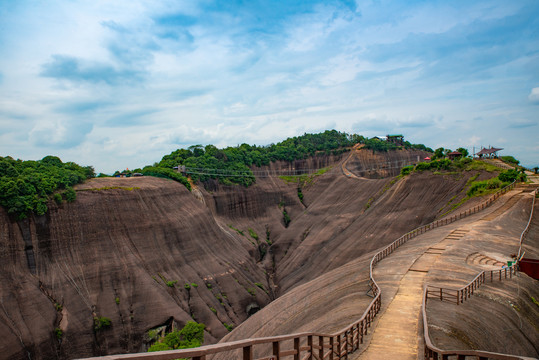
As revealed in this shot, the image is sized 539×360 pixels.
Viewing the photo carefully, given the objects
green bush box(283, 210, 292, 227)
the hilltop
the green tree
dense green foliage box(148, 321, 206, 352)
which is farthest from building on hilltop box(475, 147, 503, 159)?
dense green foliage box(148, 321, 206, 352)

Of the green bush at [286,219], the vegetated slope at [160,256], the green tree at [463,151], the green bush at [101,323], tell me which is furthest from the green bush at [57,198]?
the green tree at [463,151]

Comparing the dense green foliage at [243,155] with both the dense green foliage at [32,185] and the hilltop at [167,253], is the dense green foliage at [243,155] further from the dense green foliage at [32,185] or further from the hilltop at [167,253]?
the dense green foliage at [32,185]

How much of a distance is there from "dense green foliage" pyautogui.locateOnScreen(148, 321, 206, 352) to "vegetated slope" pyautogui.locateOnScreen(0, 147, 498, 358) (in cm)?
278

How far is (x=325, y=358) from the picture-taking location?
34.2 ft

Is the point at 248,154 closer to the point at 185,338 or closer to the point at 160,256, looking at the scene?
the point at 160,256

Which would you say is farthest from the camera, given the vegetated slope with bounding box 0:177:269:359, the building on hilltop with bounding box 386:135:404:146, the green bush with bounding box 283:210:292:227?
the building on hilltop with bounding box 386:135:404:146

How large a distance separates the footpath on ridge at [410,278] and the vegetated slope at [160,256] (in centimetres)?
415

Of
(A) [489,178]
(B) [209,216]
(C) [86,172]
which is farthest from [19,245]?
(A) [489,178]

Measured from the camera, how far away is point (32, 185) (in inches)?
1288

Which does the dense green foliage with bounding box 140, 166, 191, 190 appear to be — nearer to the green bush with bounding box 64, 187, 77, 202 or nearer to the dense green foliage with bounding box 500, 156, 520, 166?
the green bush with bounding box 64, 187, 77, 202

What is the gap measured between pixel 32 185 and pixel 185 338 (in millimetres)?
19718

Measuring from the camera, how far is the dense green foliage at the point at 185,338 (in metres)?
29.6

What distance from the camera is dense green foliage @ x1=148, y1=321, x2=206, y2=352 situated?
29609 mm

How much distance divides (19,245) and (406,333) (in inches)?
1228
